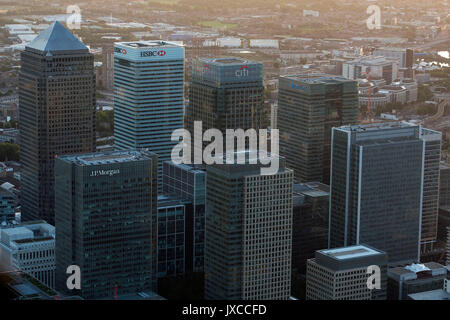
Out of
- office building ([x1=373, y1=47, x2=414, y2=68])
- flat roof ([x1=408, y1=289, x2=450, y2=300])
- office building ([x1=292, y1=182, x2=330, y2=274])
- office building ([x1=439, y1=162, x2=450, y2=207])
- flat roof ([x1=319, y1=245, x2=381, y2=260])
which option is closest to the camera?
flat roof ([x1=319, y1=245, x2=381, y2=260])

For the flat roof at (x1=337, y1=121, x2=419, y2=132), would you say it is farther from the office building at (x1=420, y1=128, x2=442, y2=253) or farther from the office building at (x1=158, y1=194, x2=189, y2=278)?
the office building at (x1=158, y1=194, x2=189, y2=278)

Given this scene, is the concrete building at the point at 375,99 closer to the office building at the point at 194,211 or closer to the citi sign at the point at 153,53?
the citi sign at the point at 153,53

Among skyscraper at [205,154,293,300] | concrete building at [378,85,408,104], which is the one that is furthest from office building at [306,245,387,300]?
concrete building at [378,85,408,104]

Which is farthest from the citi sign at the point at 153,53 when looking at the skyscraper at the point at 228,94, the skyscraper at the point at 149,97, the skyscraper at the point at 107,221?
the skyscraper at the point at 107,221

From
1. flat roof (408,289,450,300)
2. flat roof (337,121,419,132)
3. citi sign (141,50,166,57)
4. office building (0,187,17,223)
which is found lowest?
flat roof (408,289,450,300)
